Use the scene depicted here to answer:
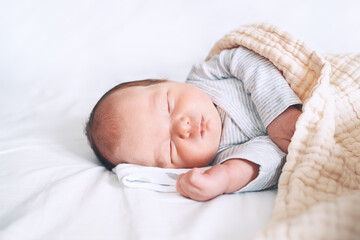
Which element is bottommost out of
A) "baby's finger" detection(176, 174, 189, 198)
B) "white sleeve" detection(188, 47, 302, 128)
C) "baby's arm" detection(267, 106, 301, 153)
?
Result: "baby's finger" detection(176, 174, 189, 198)

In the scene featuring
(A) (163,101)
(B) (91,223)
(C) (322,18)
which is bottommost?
(B) (91,223)

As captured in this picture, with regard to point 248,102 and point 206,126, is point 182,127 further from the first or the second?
point 248,102

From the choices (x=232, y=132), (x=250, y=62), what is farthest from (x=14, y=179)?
(x=250, y=62)

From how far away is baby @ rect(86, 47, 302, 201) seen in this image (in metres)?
0.91

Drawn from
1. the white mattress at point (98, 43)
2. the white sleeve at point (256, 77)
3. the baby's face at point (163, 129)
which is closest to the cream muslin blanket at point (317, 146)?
the white sleeve at point (256, 77)

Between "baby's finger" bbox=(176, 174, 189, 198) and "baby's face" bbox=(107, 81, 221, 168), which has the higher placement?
"baby's face" bbox=(107, 81, 221, 168)

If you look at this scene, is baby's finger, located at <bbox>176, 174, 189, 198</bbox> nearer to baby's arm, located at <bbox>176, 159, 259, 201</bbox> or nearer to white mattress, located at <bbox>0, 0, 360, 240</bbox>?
baby's arm, located at <bbox>176, 159, 259, 201</bbox>

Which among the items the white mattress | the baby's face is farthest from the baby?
the white mattress

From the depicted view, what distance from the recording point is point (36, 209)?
799mm

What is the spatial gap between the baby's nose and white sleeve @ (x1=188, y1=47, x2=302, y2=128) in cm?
22

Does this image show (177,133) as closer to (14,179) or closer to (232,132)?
(232,132)

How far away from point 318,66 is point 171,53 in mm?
765

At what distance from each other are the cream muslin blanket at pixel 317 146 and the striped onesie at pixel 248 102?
0.04 metres

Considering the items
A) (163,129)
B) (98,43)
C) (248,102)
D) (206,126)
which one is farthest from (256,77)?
(98,43)
